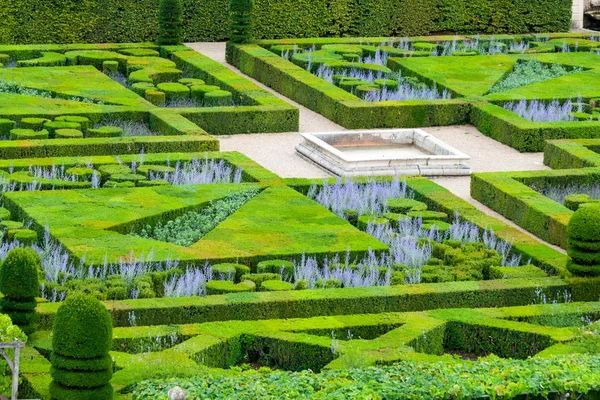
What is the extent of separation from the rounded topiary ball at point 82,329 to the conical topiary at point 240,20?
65.6 feet

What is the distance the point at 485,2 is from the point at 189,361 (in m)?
24.3

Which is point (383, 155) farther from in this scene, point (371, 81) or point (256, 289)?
point (256, 289)

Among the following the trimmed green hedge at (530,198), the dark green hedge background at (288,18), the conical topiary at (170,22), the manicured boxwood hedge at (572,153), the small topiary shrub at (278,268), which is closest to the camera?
the small topiary shrub at (278,268)

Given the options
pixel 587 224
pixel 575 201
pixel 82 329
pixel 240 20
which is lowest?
pixel 575 201

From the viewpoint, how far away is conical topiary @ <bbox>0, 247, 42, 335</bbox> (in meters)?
15.5

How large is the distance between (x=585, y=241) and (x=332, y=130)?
975 centimetres

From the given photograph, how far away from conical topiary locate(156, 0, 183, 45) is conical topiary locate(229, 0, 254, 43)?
113 cm

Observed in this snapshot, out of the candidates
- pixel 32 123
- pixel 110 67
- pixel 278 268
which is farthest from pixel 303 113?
pixel 278 268

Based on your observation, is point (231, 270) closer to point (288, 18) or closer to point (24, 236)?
point (24, 236)

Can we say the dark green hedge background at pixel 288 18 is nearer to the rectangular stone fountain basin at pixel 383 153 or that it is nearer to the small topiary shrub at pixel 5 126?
the small topiary shrub at pixel 5 126

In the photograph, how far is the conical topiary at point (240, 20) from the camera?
3312 cm

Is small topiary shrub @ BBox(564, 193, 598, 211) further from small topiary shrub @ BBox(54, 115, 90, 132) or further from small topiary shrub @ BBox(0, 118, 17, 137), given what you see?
small topiary shrub @ BBox(0, 118, 17, 137)

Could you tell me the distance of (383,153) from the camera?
25.8m

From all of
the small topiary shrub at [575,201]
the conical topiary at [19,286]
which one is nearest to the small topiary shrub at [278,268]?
the conical topiary at [19,286]
